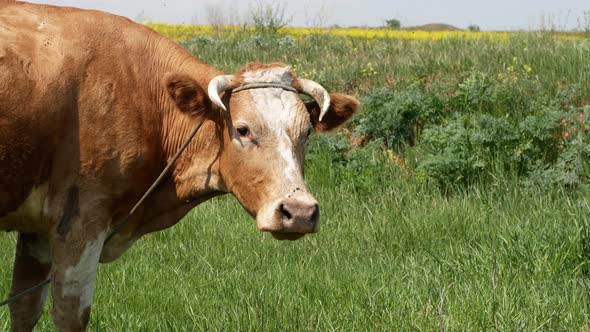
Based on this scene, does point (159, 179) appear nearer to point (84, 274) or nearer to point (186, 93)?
point (186, 93)

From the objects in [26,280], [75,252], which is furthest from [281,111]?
[26,280]

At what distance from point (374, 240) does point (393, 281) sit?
1796 mm

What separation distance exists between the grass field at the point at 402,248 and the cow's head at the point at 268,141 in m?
0.97

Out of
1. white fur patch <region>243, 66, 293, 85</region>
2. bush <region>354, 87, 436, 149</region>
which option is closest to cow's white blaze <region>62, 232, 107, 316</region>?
white fur patch <region>243, 66, 293, 85</region>

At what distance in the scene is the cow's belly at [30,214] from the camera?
218 inches

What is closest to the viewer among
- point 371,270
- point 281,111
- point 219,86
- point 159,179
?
point 281,111

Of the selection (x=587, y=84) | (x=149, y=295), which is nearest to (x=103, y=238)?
(x=149, y=295)

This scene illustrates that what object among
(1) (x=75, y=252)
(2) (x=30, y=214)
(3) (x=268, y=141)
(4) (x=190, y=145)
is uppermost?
(3) (x=268, y=141)

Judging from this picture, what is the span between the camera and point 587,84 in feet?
41.7

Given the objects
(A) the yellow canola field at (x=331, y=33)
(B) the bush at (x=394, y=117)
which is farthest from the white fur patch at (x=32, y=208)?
(A) the yellow canola field at (x=331, y=33)

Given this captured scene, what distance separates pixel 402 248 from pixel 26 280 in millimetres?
3519

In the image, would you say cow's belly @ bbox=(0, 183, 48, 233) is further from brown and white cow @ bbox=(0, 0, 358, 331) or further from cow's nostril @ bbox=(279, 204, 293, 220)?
cow's nostril @ bbox=(279, 204, 293, 220)

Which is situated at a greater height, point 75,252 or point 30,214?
point 30,214

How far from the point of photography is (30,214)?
5.59m
